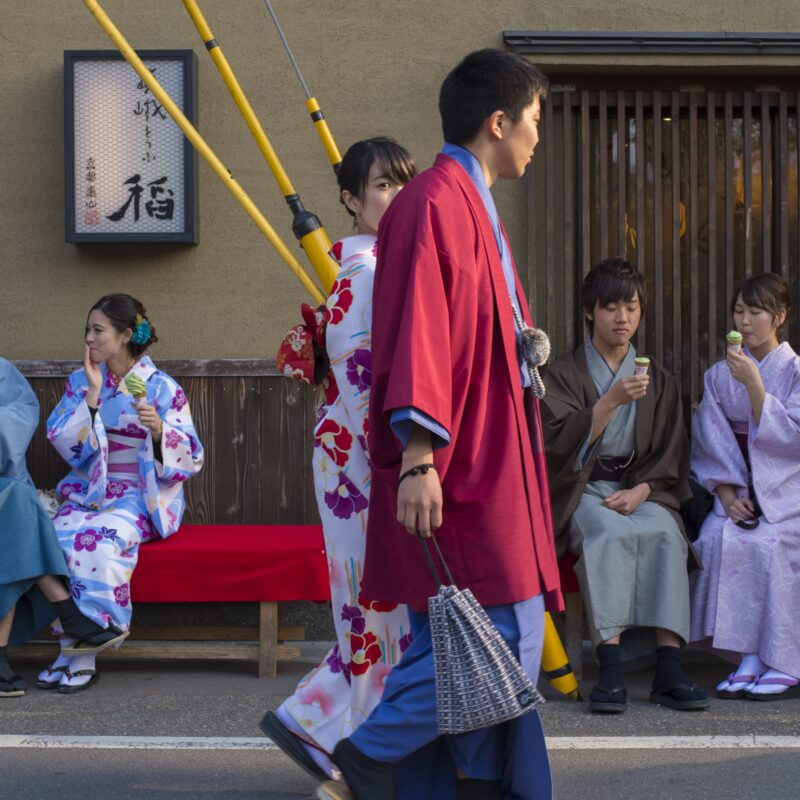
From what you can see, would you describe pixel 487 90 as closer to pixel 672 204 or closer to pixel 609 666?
pixel 609 666

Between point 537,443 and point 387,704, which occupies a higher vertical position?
point 537,443

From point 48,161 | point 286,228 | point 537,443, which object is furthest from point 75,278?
point 537,443

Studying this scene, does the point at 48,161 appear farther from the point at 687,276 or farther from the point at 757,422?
the point at 757,422

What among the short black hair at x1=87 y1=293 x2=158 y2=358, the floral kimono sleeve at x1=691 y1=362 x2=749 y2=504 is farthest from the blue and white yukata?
the floral kimono sleeve at x1=691 y1=362 x2=749 y2=504

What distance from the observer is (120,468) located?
550cm

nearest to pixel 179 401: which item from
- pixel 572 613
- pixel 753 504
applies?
pixel 572 613

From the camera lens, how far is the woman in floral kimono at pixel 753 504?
196 inches

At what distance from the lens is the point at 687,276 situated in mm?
6258

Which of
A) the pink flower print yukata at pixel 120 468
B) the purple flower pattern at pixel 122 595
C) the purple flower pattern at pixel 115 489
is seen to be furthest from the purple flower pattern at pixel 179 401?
the purple flower pattern at pixel 122 595

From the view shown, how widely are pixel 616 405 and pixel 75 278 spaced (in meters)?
2.76

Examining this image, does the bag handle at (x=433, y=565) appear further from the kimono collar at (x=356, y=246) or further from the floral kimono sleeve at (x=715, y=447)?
the floral kimono sleeve at (x=715, y=447)

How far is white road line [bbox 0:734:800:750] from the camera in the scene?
13.9 feet

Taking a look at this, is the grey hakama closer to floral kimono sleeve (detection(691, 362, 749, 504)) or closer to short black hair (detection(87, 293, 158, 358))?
floral kimono sleeve (detection(691, 362, 749, 504))

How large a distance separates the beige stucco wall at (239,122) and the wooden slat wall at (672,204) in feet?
0.94
